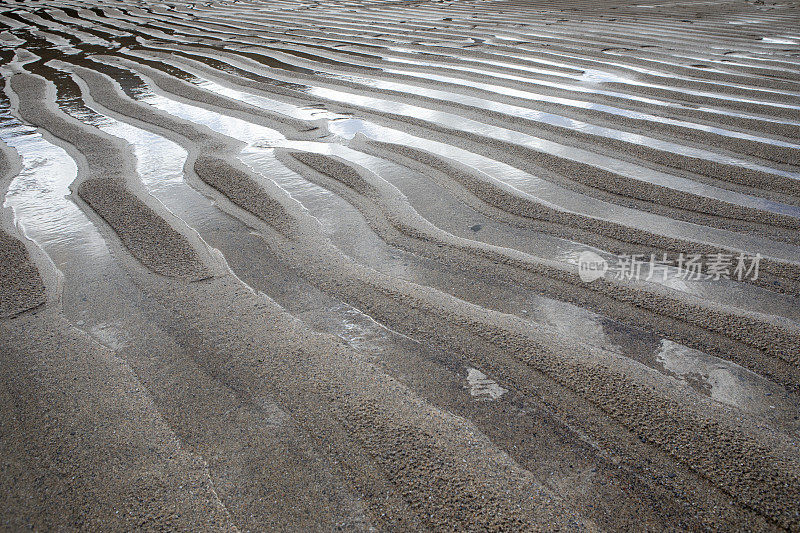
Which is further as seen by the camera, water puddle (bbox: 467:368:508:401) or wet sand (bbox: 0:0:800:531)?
water puddle (bbox: 467:368:508:401)

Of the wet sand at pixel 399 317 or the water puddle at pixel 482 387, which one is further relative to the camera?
the water puddle at pixel 482 387

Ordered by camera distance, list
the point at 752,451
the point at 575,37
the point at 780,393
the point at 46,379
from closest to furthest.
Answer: the point at 752,451 < the point at 780,393 < the point at 46,379 < the point at 575,37

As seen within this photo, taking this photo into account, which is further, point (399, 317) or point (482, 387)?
point (399, 317)

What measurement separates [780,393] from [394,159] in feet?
9.63

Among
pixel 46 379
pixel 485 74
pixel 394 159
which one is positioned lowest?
pixel 46 379

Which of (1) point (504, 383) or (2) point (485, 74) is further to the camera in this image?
(2) point (485, 74)

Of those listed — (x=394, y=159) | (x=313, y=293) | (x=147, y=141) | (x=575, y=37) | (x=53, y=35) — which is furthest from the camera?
(x=53, y=35)

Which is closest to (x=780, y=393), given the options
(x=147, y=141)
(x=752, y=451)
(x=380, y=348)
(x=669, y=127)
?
(x=752, y=451)

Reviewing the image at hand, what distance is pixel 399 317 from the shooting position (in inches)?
94.1

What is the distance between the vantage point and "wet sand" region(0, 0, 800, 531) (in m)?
1.63

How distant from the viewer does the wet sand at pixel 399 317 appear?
1.63 meters

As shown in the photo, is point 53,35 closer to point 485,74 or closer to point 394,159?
point 485,74

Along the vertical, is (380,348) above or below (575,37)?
below

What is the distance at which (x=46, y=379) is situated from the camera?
6.84 ft
